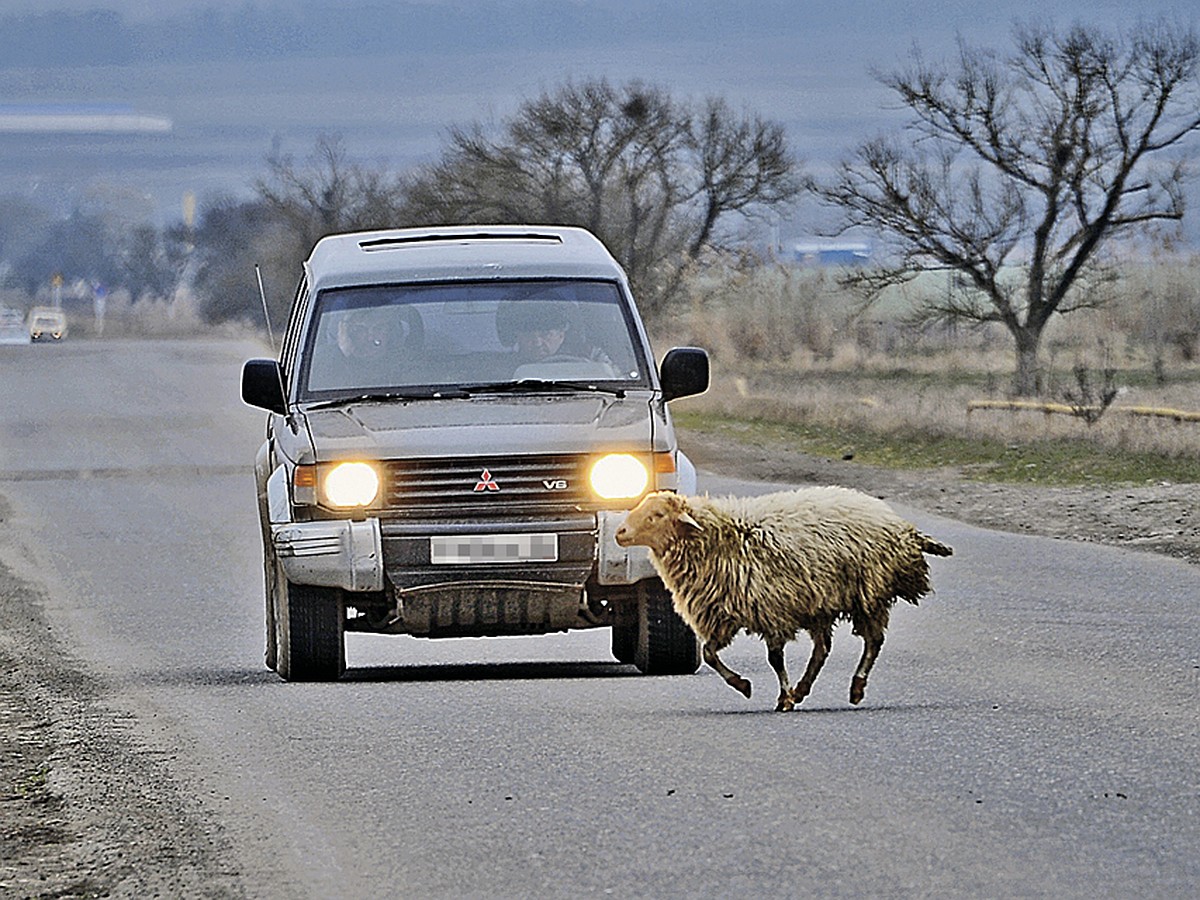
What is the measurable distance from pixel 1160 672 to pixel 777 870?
4921 millimetres

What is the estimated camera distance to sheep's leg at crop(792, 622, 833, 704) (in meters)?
9.68

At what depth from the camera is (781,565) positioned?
9.53 meters

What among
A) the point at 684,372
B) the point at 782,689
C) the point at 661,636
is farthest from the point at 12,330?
the point at 782,689

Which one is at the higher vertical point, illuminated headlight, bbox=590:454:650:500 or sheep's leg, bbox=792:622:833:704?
illuminated headlight, bbox=590:454:650:500

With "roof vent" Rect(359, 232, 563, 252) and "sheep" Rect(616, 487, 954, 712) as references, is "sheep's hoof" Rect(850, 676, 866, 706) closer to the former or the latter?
"sheep" Rect(616, 487, 954, 712)

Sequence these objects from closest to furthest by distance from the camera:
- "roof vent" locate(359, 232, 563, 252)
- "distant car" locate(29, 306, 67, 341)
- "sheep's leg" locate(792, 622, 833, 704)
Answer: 1. "sheep's leg" locate(792, 622, 833, 704)
2. "roof vent" locate(359, 232, 563, 252)
3. "distant car" locate(29, 306, 67, 341)

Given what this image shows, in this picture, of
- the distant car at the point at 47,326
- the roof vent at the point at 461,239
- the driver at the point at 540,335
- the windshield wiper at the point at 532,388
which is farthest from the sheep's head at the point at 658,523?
the distant car at the point at 47,326

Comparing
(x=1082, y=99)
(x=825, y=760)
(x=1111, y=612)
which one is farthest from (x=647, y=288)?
(x=825, y=760)

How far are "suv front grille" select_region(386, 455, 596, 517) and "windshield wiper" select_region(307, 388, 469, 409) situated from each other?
2.18ft

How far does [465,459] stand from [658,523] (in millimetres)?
1186

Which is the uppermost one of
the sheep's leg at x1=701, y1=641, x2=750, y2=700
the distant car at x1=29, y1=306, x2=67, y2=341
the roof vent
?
the roof vent

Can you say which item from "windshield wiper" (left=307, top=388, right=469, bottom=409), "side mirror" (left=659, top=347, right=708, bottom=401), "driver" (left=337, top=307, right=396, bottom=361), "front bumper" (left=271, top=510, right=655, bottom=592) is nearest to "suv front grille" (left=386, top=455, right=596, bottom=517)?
"front bumper" (left=271, top=510, right=655, bottom=592)

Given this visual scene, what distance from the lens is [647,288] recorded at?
5919cm

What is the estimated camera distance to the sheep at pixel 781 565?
31.3ft
